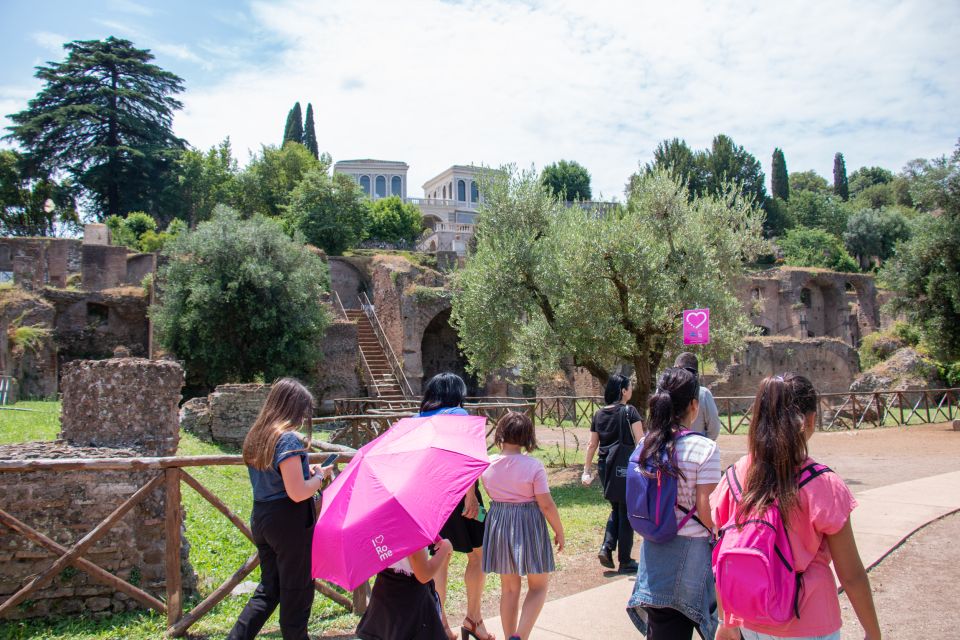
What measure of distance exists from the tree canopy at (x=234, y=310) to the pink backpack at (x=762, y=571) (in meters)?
19.3

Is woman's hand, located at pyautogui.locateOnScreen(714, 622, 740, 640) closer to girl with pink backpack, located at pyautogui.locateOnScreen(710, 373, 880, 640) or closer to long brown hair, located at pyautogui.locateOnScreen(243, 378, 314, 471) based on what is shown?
girl with pink backpack, located at pyautogui.locateOnScreen(710, 373, 880, 640)

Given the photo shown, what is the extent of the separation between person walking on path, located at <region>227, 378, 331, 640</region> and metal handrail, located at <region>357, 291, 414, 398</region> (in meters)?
20.5

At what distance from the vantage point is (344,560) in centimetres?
280

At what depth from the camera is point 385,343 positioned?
2766 cm

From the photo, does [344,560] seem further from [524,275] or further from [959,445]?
[959,445]

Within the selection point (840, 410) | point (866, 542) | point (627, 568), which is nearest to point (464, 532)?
point (627, 568)

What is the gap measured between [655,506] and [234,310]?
1950 centimetres

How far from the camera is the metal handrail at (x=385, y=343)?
993 inches

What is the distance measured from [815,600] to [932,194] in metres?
21.7

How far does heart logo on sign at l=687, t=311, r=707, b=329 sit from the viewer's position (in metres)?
10.3

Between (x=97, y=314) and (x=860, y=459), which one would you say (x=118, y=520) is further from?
(x=97, y=314)

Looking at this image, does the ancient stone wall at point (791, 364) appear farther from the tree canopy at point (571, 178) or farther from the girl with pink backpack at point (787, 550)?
the tree canopy at point (571, 178)

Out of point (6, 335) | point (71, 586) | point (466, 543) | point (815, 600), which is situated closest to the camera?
point (815, 600)

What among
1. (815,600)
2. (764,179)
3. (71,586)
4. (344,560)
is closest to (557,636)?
(344,560)
